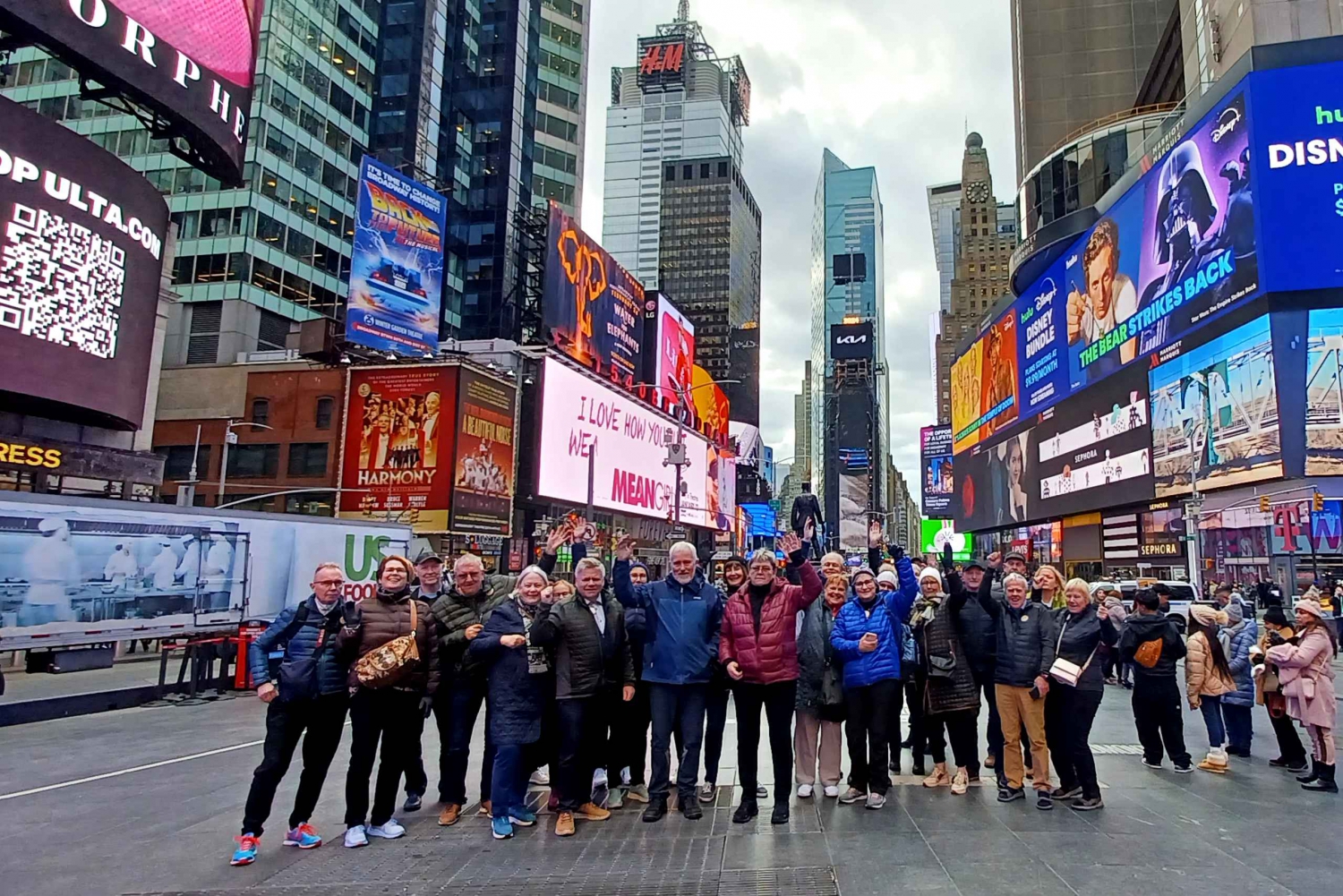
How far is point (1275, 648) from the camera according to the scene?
7.80 m

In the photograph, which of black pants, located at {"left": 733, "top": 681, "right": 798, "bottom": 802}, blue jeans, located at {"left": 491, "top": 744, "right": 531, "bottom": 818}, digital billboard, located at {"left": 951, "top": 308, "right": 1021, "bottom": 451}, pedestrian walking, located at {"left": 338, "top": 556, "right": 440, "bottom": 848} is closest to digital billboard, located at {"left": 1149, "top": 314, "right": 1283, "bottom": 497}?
digital billboard, located at {"left": 951, "top": 308, "right": 1021, "bottom": 451}

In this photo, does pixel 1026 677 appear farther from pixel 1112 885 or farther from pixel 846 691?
pixel 1112 885

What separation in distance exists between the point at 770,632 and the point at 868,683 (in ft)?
3.39

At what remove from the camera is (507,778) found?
6168 millimetres

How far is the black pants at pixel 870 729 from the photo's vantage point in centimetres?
670

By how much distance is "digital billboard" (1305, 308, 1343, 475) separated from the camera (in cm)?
2903

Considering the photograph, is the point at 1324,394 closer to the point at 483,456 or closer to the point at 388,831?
the point at 483,456

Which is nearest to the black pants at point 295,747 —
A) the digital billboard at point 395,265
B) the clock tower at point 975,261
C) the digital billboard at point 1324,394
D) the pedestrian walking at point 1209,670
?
the pedestrian walking at point 1209,670

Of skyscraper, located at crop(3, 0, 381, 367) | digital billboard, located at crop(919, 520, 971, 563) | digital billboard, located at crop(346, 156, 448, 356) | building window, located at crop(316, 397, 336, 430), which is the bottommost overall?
digital billboard, located at crop(919, 520, 971, 563)

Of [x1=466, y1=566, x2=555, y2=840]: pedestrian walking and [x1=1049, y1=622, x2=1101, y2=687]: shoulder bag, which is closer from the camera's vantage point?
[x1=466, y1=566, x2=555, y2=840]: pedestrian walking

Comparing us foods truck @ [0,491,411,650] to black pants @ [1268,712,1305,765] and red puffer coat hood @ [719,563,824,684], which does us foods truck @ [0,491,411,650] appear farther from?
black pants @ [1268,712,1305,765]

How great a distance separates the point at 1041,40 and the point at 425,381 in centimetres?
7461

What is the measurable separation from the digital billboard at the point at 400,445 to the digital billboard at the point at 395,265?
1.90m

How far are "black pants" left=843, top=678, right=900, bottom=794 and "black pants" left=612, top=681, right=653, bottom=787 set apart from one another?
5.68 ft
